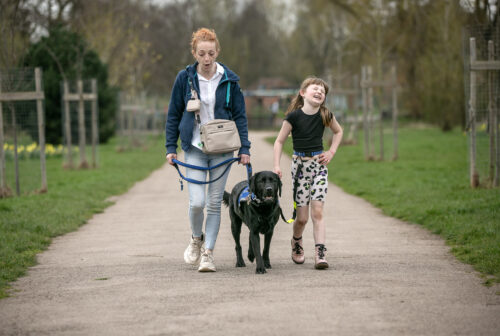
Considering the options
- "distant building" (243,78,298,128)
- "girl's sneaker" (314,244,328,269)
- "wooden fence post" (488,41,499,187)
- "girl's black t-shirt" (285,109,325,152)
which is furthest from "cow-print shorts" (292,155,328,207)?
"distant building" (243,78,298,128)

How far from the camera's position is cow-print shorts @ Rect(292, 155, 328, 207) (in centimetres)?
721

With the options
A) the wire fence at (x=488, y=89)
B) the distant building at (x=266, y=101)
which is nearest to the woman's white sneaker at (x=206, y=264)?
the wire fence at (x=488, y=89)

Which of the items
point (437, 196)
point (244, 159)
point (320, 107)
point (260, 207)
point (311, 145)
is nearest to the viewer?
point (260, 207)

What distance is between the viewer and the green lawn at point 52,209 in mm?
8263

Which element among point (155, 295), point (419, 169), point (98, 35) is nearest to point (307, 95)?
point (155, 295)

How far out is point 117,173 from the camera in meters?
20.1

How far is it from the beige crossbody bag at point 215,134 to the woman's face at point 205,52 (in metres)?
0.26

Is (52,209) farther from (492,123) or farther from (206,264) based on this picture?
(492,123)

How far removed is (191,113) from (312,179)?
1.32 meters

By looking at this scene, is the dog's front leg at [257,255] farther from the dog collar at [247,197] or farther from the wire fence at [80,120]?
the wire fence at [80,120]

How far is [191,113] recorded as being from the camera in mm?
7031

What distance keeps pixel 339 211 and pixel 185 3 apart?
1439 inches

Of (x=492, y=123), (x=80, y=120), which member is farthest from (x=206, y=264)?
(x=80, y=120)

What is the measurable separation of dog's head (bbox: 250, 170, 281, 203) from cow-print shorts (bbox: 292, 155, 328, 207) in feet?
1.66
